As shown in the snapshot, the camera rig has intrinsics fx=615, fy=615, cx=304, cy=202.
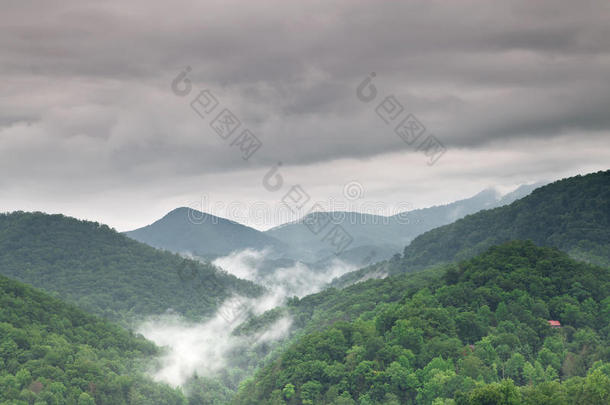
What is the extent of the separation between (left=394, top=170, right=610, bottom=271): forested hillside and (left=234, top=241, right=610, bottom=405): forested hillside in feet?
149

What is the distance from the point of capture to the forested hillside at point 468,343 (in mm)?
72250

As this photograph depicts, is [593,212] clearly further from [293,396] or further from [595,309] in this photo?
[293,396]

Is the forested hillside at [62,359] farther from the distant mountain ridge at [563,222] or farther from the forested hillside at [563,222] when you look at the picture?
the forested hillside at [563,222]

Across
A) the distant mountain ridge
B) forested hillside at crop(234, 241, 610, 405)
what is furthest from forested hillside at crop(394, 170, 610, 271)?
forested hillside at crop(234, 241, 610, 405)

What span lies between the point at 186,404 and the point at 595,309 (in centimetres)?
7332

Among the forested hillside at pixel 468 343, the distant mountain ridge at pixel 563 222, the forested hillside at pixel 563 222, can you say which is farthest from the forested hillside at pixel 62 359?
the forested hillside at pixel 563 222

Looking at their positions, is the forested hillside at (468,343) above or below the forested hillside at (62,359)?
below

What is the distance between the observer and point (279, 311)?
196125mm

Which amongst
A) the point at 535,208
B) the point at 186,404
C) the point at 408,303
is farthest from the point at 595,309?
the point at 535,208

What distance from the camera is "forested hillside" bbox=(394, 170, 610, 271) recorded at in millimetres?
143250

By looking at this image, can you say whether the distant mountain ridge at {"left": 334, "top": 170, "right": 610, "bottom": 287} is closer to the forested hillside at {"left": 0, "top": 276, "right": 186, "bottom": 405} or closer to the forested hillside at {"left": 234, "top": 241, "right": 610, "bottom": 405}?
the forested hillside at {"left": 234, "top": 241, "right": 610, "bottom": 405}

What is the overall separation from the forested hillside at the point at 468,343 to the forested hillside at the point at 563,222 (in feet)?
149

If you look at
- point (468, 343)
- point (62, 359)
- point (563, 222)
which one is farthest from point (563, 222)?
point (62, 359)

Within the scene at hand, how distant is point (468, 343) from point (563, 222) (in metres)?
92.8
